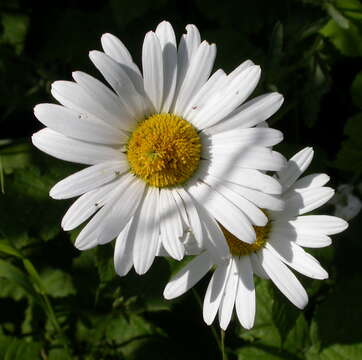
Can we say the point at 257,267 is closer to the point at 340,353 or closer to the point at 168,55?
the point at 340,353

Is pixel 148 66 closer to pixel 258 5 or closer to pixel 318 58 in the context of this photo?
pixel 318 58

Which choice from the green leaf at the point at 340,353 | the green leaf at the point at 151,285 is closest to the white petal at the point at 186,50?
the green leaf at the point at 151,285

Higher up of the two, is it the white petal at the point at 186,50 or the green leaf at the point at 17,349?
the white petal at the point at 186,50


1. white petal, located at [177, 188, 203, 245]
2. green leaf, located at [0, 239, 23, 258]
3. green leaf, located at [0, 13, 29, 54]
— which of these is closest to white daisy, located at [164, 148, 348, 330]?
white petal, located at [177, 188, 203, 245]

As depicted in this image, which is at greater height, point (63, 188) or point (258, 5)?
point (258, 5)

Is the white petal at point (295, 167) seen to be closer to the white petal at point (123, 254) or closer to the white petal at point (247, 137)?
the white petal at point (247, 137)

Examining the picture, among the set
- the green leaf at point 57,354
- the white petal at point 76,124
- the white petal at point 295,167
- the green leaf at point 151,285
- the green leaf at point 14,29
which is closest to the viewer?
the white petal at point 76,124

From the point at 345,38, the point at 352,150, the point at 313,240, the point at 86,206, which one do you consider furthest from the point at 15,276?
the point at 345,38

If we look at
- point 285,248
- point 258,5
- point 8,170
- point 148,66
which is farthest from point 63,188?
point 258,5
